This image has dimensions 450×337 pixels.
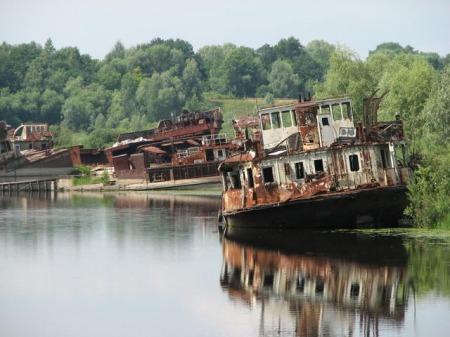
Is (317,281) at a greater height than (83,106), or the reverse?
(83,106)

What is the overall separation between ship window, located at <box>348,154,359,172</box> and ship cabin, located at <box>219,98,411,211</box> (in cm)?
4

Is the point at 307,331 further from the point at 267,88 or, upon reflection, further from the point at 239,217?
the point at 267,88

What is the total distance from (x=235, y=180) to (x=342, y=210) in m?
5.92

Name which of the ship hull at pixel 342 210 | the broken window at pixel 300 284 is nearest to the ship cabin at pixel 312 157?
the ship hull at pixel 342 210

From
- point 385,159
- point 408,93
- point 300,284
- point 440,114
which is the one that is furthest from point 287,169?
point 408,93

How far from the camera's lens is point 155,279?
128 ft

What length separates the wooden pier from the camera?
101 meters

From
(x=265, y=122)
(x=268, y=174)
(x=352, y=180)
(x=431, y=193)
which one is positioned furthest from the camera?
(x=265, y=122)

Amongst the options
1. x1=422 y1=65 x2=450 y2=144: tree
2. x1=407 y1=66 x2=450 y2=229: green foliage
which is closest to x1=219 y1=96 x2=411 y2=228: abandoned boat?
x1=407 y1=66 x2=450 y2=229: green foliage

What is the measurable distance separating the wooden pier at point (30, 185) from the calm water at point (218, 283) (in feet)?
153

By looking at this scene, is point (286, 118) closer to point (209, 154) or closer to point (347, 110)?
point (347, 110)

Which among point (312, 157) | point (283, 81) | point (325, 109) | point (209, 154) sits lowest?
point (312, 157)

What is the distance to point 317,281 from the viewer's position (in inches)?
1441

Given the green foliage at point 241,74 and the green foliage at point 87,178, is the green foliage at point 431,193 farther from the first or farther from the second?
the green foliage at point 241,74
